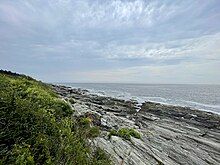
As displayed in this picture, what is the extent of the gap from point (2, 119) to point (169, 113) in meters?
32.7

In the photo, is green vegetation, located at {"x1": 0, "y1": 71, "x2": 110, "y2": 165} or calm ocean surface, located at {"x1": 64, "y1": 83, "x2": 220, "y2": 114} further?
calm ocean surface, located at {"x1": 64, "y1": 83, "x2": 220, "y2": 114}

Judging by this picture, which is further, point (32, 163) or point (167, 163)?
point (167, 163)

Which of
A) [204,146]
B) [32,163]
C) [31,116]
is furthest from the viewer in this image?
[204,146]

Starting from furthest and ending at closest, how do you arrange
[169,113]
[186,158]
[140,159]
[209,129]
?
[169,113], [209,129], [186,158], [140,159]

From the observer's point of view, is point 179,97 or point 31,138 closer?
point 31,138

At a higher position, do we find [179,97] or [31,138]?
[31,138]

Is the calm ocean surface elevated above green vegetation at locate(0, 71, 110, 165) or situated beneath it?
situated beneath

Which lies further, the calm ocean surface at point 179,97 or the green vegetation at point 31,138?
the calm ocean surface at point 179,97

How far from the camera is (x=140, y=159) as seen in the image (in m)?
11.9

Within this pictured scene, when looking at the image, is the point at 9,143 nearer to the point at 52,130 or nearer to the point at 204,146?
the point at 52,130

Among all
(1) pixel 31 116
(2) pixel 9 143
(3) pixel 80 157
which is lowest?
(3) pixel 80 157

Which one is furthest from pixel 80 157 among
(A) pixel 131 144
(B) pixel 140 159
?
(A) pixel 131 144

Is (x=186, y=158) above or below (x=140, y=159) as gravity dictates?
below

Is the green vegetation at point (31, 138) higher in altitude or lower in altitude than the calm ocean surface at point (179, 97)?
higher
